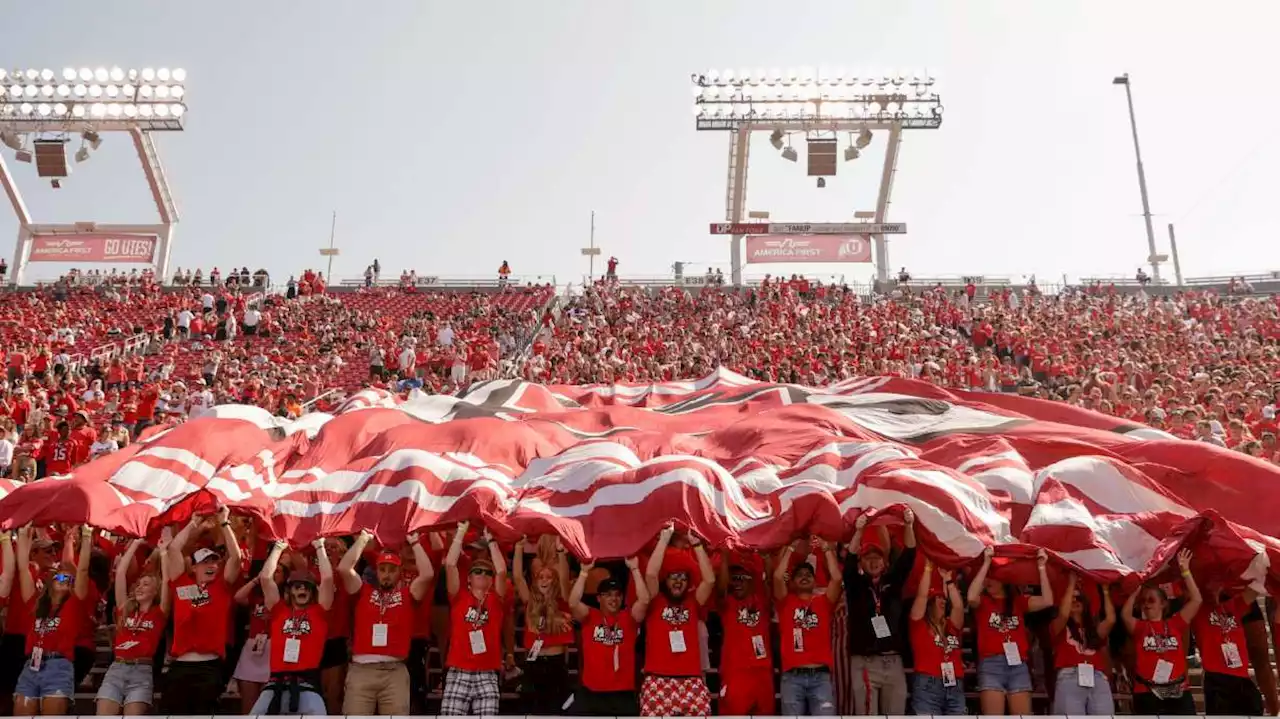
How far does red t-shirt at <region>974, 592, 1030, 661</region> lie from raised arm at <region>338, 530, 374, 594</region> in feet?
13.0

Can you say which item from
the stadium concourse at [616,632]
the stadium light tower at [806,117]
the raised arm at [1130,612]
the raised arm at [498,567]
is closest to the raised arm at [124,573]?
the stadium concourse at [616,632]

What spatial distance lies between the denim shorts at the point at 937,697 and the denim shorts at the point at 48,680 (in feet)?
17.5

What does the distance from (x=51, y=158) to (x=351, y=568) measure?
101 ft

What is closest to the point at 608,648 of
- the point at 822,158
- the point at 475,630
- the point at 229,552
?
the point at 475,630

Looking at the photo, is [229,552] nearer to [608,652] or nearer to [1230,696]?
[608,652]

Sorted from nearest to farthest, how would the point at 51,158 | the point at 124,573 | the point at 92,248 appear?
the point at 124,573 < the point at 51,158 < the point at 92,248

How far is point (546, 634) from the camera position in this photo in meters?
5.68

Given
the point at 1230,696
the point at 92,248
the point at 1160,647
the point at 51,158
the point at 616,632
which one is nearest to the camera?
the point at 1230,696

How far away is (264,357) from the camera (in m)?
19.0

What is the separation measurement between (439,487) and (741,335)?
15168 mm

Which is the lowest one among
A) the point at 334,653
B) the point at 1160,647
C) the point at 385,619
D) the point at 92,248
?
the point at 334,653

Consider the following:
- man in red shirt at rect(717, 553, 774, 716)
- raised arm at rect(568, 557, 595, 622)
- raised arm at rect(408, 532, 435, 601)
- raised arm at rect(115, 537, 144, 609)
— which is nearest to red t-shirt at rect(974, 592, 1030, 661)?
man in red shirt at rect(717, 553, 774, 716)

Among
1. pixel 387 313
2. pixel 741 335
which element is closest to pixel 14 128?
pixel 387 313

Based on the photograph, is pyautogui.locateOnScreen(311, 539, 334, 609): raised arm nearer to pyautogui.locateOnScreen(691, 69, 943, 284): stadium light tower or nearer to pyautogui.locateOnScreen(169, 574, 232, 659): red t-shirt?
pyautogui.locateOnScreen(169, 574, 232, 659): red t-shirt
